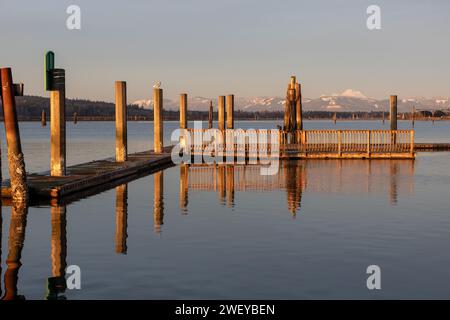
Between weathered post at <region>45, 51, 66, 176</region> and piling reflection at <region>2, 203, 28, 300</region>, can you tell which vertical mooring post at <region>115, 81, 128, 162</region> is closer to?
weathered post at <region>45, 51, 66, 176</region>

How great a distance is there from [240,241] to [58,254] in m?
3.94

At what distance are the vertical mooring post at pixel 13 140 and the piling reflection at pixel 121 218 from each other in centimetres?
291

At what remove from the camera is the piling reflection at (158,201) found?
18.7 metres

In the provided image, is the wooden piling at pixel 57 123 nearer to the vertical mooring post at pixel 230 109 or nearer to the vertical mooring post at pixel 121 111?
the vertical mooring post at pixel 121 111

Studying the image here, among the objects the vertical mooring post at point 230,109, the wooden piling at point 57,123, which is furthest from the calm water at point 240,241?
the vertical mooring post at point 230,109

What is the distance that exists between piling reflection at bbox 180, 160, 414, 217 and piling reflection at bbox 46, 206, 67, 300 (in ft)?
17.9

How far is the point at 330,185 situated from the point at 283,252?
13.2 meters

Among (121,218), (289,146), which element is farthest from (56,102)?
(289,146)

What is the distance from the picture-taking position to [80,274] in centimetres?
1265

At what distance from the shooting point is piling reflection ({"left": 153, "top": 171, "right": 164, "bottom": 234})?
61.3 feet

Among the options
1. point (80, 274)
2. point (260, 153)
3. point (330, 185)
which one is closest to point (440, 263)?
point (80, 274)

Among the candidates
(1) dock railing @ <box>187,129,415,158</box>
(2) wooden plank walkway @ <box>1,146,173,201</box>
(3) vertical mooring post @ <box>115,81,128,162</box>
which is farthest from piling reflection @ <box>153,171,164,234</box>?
(1) dock railing @ <box>187,129,415,158</box>

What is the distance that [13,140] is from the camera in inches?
824

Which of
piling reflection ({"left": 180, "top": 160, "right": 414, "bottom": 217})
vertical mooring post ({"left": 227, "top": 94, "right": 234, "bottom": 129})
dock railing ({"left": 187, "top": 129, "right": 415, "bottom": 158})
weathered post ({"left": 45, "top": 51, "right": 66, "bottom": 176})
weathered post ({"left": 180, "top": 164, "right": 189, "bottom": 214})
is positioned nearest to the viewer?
weathered post ({"left": 180, "top": 164, "right": 189, "bottom": 214})
